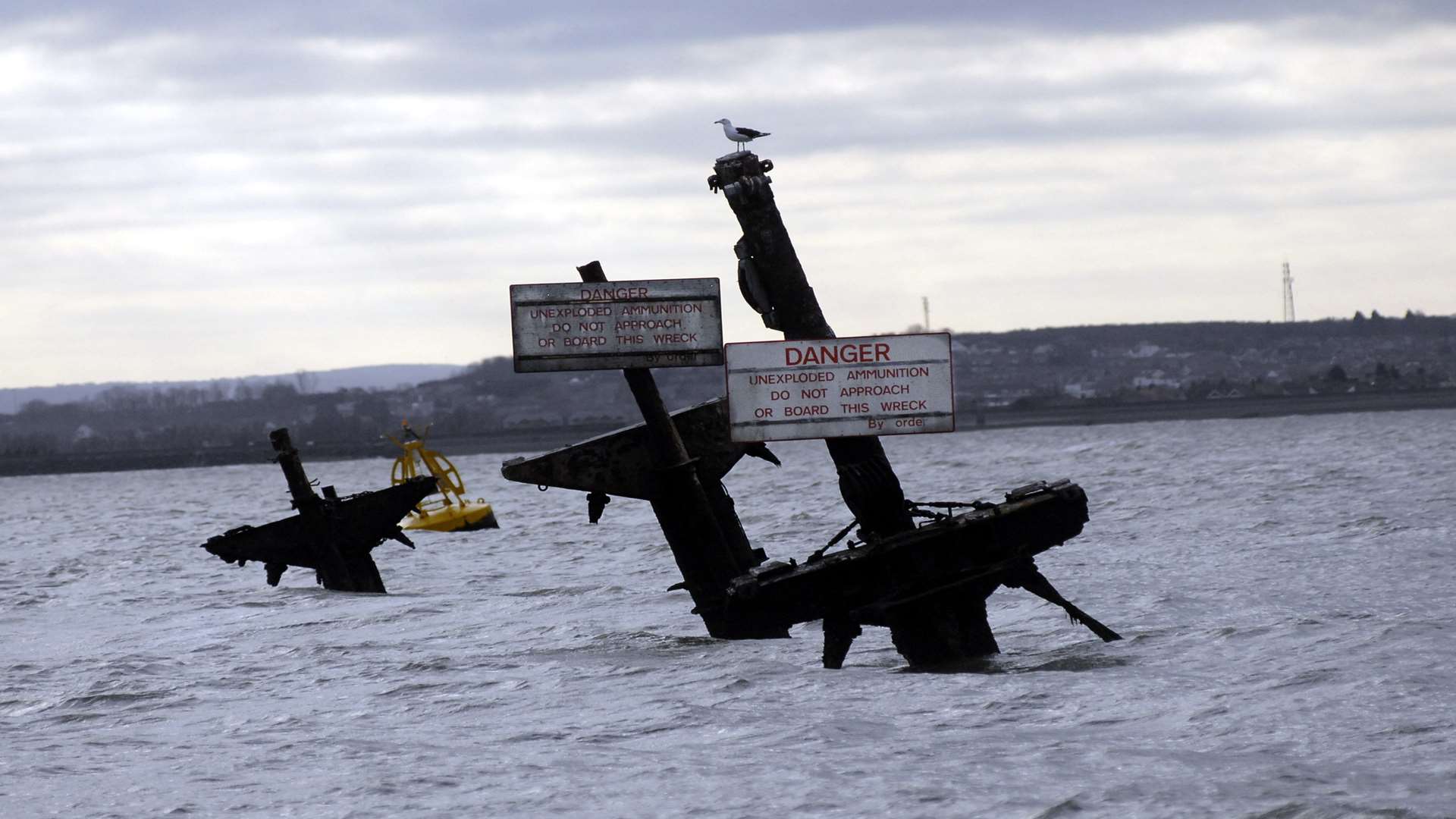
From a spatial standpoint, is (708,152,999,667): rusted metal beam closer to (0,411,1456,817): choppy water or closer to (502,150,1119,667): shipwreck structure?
(502,150,1119,667): shipwreck structure

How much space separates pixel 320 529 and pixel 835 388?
12.4 metres

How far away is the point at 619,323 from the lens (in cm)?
1512

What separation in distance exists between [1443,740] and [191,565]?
30.0m

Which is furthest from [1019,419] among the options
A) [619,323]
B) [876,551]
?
[876,551]

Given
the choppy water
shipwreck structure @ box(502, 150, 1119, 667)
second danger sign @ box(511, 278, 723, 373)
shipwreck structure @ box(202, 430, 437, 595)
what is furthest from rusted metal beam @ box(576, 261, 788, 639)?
shipwreck structure @ box(202, 430, 437, 595)

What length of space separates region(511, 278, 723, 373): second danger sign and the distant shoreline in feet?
522

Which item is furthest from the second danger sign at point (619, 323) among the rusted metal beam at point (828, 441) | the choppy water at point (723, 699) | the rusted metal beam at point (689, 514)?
the choppy water at point (723, 699)

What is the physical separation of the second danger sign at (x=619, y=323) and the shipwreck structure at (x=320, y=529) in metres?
9.20

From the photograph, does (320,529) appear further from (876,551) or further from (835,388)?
(876,551)

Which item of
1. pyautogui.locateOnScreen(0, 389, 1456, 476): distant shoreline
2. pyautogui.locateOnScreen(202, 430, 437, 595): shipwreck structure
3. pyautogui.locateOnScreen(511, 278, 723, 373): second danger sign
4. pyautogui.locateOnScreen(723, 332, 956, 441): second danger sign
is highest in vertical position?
pyautogui.locateOnScreen(511, 278, 723, 373): second danger sign

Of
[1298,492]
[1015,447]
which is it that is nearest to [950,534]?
[1298,492]

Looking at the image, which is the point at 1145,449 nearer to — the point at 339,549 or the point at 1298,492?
the point at 1298,492

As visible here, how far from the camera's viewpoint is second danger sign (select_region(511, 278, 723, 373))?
→ 15062mm

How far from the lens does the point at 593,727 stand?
13.3 metres
